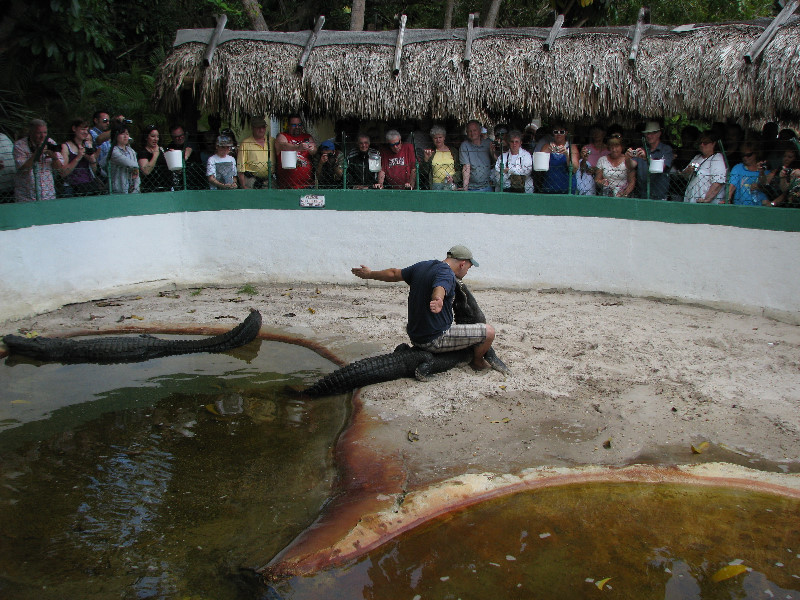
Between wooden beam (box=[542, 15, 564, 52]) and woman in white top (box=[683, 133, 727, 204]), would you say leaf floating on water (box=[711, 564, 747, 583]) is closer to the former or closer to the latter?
woman in white top (box=[683, 133, 727, 204])

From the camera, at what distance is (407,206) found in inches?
363

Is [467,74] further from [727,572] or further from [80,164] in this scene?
[727,572]

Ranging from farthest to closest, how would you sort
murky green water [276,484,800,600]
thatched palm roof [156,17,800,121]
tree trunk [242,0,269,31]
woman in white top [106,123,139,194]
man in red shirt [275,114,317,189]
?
tree trunk [242,0,269,31]
man in red shirt [275,114,317,189]
thatched palm roof [156,17,800,121]
woman in white top [106,123,139,194]
murky green water [276,484,800,600]

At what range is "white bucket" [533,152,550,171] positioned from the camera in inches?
339

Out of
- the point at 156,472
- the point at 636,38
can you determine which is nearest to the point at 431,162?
the point at 636,38

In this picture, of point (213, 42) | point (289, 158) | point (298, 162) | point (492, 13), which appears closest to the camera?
point (289, 158)

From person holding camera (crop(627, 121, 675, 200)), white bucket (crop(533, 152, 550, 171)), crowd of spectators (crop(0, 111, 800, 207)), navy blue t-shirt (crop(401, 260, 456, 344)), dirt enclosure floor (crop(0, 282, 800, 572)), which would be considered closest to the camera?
dirt enclosure floor (crop(0, 282, 800, 572))

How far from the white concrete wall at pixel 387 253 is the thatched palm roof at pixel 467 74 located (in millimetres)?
1576

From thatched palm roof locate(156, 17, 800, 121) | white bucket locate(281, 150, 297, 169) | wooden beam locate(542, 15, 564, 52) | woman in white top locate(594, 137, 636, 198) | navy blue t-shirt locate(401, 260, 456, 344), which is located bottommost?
navy blue t-shirt locate(401, 260, 456, 344)

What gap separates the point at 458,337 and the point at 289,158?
13.8 feet

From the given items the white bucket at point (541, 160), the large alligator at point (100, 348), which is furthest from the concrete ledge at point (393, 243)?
the large alligator at point (100, 348)

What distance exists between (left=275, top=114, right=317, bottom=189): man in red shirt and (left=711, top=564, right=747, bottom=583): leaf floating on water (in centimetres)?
706

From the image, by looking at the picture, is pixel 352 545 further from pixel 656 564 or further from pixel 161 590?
pixel 656 564

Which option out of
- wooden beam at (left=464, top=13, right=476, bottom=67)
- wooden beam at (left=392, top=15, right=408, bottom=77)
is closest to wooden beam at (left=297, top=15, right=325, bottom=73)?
wooden beam at (left=392, top=15, right=408, bottom=77)
